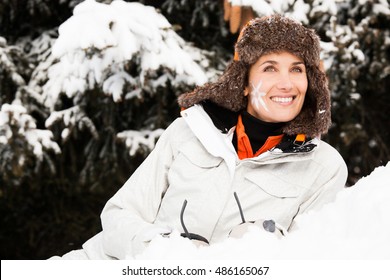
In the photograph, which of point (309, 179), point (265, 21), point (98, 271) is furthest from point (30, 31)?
point (98, 271)

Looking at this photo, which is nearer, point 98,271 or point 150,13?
point 98,271

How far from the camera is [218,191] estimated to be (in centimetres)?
253

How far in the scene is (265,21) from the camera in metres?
2.69

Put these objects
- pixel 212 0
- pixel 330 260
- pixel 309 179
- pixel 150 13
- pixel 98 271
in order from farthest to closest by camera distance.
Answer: pixel 212 0
pixel 150 13
pixel 309 179
pixel 98 271
pixel 330 260

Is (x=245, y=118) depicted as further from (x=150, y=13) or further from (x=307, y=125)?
(x=150, y=13)


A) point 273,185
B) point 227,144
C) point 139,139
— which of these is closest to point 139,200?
point 227,144

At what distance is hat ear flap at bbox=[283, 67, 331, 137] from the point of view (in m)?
2.60

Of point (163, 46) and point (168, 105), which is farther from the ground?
point (163, 46)

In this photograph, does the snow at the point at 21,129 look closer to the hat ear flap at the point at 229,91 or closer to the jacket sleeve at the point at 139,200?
the jacket sleeve at the point at 139,200

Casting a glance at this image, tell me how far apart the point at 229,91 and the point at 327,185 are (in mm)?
743

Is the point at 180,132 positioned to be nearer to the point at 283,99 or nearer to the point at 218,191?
the point at 218,191

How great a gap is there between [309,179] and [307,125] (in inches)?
11.4

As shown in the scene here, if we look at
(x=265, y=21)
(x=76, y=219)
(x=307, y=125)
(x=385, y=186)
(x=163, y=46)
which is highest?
(x=265, y=21)

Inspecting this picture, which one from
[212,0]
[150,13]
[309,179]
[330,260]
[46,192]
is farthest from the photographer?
[46,192]
